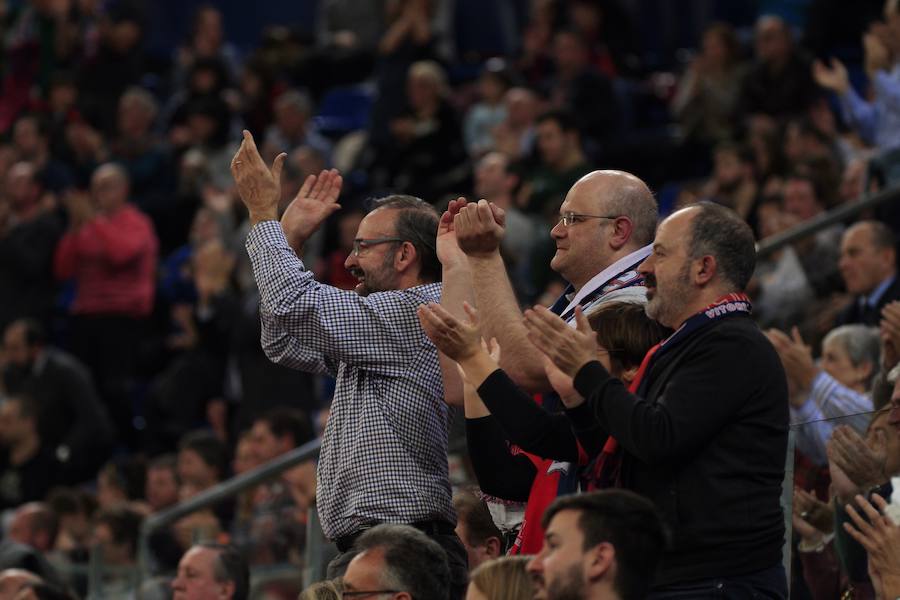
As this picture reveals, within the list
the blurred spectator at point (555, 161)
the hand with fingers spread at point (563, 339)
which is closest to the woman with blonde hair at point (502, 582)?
the hand with fingers spread at point (563, 339)

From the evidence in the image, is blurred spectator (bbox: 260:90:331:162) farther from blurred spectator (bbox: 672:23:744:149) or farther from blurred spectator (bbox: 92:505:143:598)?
blurred spectator (bbox: 92:505:143:598)

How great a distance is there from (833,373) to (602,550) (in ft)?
10.9

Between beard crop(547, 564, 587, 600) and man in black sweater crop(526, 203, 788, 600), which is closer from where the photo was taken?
beard crop(547, 564, 587, 600)

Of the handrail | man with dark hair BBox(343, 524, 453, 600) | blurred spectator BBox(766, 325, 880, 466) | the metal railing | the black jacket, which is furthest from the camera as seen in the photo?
the handrail

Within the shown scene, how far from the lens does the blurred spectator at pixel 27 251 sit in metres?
12.5

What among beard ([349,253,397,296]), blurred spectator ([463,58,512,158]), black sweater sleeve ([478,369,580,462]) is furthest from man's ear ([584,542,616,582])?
blurred spectator ([463,58,512,158])

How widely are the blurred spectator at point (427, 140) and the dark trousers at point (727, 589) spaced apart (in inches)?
318

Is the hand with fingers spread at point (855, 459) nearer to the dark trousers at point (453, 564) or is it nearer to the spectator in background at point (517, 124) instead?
the dark trousers at point (453, 564)

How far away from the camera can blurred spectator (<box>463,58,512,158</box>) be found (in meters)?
12.6

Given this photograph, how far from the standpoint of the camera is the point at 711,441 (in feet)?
13.3

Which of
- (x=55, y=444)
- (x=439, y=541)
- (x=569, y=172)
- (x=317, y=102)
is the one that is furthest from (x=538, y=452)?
(x=317, y=102)

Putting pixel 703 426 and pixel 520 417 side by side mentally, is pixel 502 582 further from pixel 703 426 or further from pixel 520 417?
pixel 703 426

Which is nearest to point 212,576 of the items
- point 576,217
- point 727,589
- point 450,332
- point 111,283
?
point 576,217

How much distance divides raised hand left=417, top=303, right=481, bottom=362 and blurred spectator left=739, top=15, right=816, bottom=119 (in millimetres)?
7422
